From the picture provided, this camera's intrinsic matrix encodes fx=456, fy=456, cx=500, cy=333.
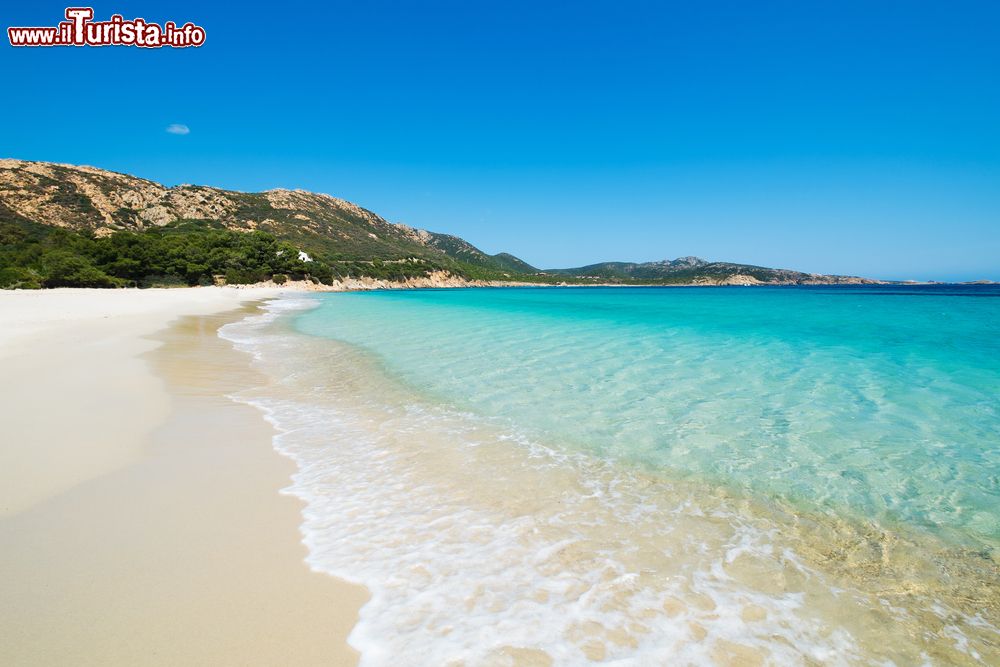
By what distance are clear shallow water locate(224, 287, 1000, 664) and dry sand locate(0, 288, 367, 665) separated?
313 mm

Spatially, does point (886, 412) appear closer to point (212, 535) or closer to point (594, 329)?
point (212, 535)

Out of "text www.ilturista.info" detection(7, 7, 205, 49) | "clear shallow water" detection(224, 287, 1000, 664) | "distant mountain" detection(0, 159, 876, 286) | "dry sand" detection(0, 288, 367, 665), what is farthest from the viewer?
"distant mountain" detection(0, 159, 876, 286)

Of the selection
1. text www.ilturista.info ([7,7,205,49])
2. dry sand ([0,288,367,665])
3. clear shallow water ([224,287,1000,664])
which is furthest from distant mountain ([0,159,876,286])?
clear shallow water ([224,287,1000,664])

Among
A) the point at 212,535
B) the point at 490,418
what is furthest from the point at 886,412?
the point at 212,535

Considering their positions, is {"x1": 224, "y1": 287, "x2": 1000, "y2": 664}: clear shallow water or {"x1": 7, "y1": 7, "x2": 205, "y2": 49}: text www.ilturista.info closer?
{"x1": 224, "y1": 287, "x2": 1000, "y2": 664}: clear shallow water

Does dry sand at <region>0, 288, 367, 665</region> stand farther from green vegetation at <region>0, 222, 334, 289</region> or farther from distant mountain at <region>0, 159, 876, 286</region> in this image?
distant mountain at <region>0, 159, 876, 286</region>

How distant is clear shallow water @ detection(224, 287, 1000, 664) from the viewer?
8.38 feet

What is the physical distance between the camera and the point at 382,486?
4.38 metres

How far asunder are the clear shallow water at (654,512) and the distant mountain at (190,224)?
43383 mm

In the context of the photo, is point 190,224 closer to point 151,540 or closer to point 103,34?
point 103,34

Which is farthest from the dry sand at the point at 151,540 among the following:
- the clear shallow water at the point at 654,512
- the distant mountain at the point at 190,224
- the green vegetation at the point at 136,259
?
the distant mountain at the point at 190,224

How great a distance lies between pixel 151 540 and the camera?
323 cm

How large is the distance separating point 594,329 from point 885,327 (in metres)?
13.8

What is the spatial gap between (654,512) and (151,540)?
154 inches
